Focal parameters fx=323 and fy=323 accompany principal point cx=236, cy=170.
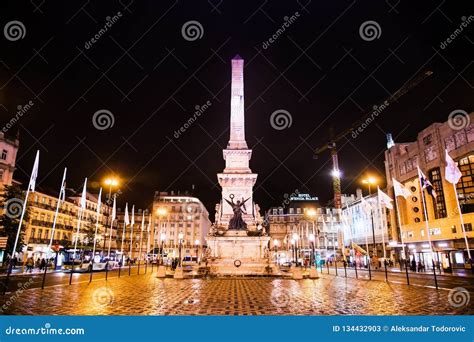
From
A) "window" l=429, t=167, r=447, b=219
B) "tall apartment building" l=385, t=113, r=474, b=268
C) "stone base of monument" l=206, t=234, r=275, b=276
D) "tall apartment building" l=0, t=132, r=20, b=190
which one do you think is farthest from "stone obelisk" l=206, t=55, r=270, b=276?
"tall apartment building" l=0, t=132, r=20, b=190

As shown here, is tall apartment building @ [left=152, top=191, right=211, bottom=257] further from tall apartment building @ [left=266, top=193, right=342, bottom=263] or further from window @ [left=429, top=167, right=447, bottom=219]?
window @ [left=429, top=167, right=447, bottom=219]

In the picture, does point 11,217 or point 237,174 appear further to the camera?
point 237,174

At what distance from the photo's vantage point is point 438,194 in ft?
156

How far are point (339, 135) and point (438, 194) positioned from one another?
5891 cm

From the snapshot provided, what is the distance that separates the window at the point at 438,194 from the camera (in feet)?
153

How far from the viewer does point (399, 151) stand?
58406 mm

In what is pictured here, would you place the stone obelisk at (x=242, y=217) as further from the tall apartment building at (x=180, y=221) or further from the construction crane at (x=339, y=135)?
the tall apartment building at (x=180, y=221)

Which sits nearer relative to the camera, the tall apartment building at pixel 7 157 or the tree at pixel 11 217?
the tree at pixel 11 217

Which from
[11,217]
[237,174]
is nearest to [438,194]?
[237,174]

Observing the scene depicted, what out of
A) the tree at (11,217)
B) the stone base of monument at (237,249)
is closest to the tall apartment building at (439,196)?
the stone base of monument at (237,249)

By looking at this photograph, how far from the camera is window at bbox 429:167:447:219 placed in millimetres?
46781

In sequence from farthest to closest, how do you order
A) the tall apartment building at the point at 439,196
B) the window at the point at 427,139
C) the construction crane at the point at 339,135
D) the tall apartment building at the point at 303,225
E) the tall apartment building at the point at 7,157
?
the tall apartment building at the point at 303,225, the construction crane at the point at 339,135, the window at the point at 427,139, the tall apartment building at the point at 7,157, the tall apartment building at the point at 439,196

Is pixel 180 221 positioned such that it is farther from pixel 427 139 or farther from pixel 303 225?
pixel 427 139

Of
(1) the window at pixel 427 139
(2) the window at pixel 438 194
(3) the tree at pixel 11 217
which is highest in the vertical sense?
(1) the window at pixel 427 139
